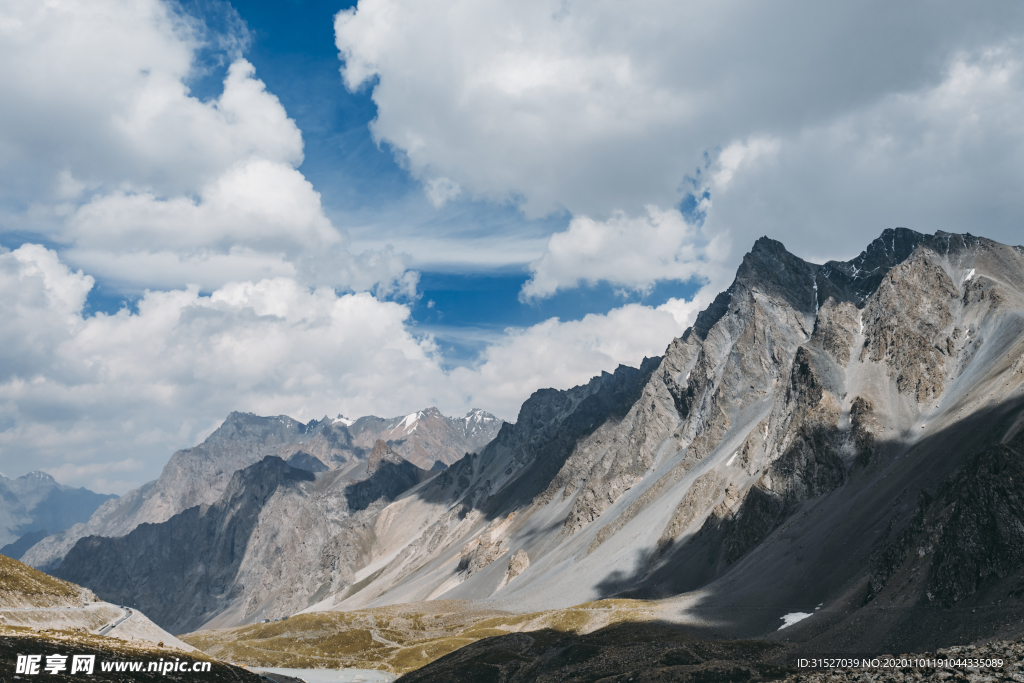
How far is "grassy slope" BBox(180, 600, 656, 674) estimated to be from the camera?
101938mm

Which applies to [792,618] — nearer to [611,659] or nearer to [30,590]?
[611,659]

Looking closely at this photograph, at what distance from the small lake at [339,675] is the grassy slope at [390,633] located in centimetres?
366

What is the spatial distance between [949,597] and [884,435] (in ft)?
251

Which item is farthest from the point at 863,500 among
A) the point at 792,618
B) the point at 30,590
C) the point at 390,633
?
the point at 30,590

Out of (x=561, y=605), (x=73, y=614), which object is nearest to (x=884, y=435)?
(x=561, y=605)

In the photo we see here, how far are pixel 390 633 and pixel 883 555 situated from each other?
102 m

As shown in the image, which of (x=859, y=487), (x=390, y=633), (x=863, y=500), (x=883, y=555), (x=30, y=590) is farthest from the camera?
(x=390, y=633)

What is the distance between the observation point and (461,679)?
219ft

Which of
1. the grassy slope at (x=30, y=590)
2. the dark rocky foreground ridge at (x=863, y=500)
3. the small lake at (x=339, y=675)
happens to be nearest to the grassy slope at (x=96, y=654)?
the grassy slope at (x=30, y=590)

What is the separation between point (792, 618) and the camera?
280 feet

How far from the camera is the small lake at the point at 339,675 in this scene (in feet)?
287

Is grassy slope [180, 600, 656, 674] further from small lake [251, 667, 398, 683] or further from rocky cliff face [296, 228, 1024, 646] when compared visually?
rocky cliff face [296, 228, 1024, 646]

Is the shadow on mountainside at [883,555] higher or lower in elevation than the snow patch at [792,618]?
higher

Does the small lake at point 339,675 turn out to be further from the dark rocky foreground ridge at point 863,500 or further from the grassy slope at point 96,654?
the dark rocky foreground ridge at point 863,500
